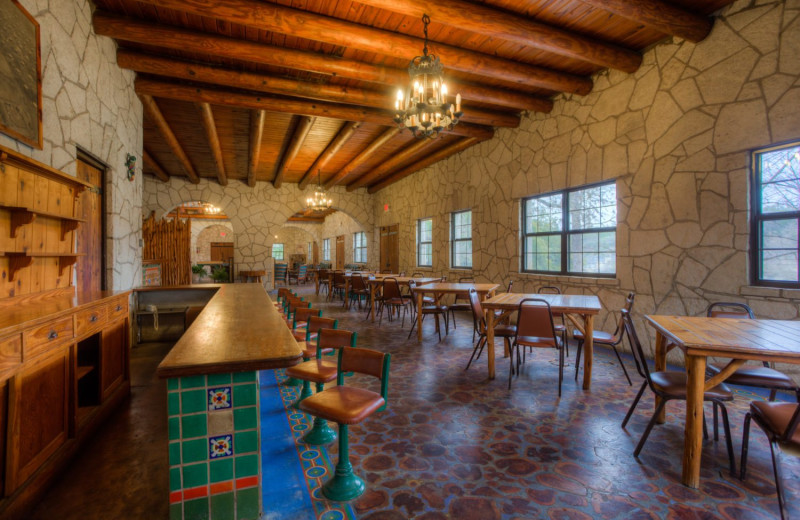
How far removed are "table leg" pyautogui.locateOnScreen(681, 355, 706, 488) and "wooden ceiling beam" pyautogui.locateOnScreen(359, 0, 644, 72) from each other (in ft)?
10.6

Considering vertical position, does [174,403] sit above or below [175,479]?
above

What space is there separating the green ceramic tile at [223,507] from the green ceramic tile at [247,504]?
0.02 metres

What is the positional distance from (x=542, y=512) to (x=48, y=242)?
3.46 m

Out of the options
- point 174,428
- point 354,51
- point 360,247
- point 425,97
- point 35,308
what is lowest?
point 174,428

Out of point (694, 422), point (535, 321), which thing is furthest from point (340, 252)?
point (694, 422)

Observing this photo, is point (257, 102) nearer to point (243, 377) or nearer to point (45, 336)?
point (45, 336)

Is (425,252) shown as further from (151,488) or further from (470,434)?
(151,488)

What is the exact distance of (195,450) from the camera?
1.46m

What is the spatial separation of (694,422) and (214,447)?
7.64ft

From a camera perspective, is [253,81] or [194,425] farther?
[253,81]

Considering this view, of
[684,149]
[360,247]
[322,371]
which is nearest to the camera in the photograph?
[322,371]

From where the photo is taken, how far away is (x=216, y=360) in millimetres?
1424

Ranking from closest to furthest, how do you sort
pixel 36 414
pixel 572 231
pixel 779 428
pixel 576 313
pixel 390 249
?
pixel 779 428 → pixel 36 414 → pixel 576 313 → pixel 572 231 → pixel 390 249

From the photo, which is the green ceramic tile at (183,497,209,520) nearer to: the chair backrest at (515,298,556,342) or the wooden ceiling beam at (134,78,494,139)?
the chair backrest at (515,298,556,342)
